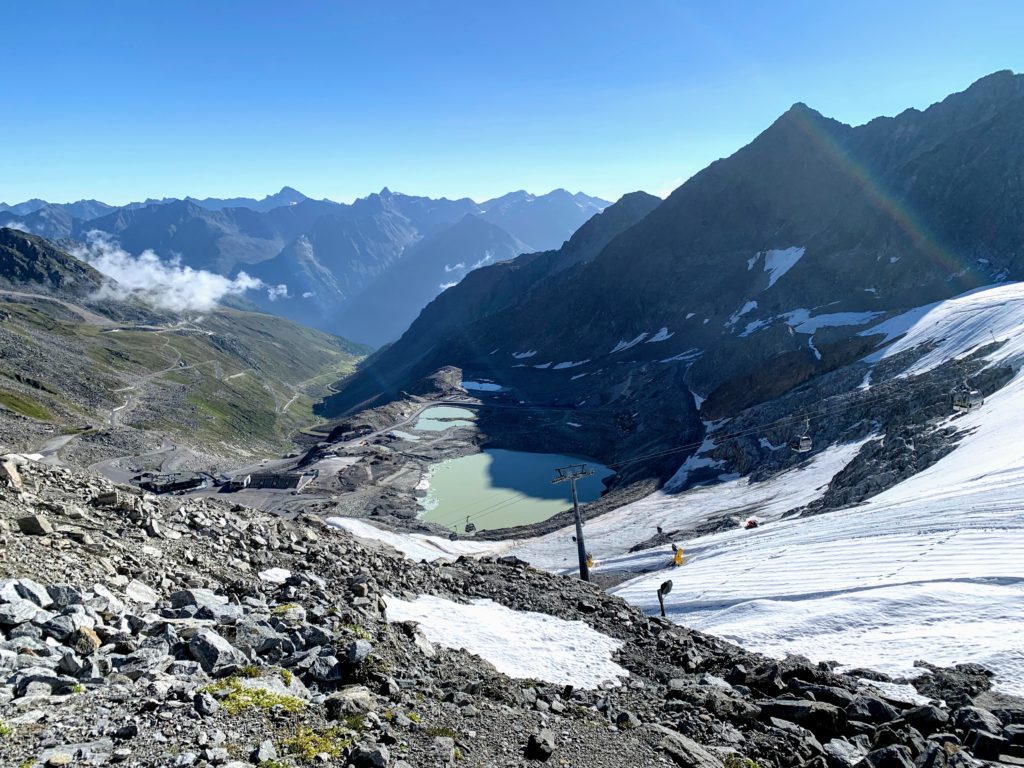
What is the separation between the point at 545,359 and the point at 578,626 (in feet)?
513

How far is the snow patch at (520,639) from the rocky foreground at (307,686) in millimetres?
727

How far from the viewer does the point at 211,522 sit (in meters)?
18.7

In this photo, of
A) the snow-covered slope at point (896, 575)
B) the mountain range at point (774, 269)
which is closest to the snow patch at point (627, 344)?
the mountain range at point (774, 269)

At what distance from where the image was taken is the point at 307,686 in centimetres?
1012

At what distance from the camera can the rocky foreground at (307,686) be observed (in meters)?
7.98

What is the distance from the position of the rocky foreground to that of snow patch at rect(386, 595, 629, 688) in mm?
727

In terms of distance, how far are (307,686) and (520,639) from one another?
8.21 metres

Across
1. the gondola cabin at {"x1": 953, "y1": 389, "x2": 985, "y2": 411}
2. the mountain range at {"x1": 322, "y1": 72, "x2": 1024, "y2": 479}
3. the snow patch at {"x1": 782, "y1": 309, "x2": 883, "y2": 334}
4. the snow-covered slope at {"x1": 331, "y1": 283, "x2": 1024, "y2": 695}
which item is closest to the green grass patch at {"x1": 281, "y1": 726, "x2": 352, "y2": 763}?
the snow-covered slope at {"x1": 331, "y1": 283, "x2": 1024, "y2": 695}

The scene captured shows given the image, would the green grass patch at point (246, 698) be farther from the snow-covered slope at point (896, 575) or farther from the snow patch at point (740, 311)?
the snow patch at point (740, 311)

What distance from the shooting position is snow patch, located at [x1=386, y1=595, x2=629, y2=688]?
1546cm

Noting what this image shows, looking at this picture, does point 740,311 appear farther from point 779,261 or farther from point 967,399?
point 967,399

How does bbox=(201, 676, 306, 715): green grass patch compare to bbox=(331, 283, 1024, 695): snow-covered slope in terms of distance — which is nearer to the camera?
bbox=(201, 676, 306, 715): green grass patch

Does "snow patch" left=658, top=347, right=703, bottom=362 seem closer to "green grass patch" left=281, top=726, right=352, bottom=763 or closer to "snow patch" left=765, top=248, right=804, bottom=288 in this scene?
"snow patch" left=765, top=248, right=804, bottom=288

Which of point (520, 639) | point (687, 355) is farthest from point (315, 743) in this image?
point (687, 355)
